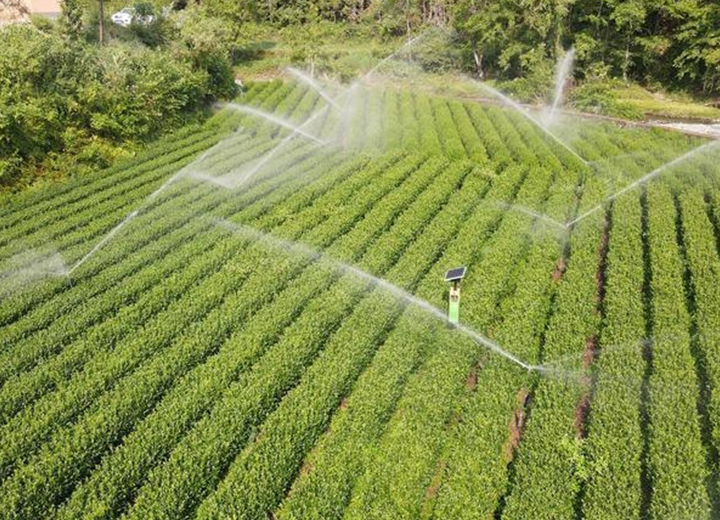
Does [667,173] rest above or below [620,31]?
below

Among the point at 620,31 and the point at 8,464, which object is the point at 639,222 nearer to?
the point at 8,464

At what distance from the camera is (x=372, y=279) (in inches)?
729

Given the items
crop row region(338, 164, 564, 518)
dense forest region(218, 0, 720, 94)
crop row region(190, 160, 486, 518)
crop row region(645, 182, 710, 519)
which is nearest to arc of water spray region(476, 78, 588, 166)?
dense forest region(218, 0, 720, 94)

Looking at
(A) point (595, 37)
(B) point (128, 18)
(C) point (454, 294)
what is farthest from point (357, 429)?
(B) point (128, 18)

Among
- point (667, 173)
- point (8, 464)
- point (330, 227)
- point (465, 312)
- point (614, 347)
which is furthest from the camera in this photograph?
point (667, 173)

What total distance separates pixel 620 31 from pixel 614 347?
128 feet

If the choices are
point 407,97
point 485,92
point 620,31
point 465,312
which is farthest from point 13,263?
point 620,31

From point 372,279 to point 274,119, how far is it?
20.2 m

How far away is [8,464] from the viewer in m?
12.0

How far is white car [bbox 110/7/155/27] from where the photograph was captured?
44.9 metres

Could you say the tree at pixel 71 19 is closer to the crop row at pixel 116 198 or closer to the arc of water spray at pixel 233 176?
the crop row at pixel 116 198

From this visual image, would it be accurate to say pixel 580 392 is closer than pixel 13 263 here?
Yes

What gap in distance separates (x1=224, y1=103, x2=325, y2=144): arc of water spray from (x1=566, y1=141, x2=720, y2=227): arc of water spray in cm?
1492

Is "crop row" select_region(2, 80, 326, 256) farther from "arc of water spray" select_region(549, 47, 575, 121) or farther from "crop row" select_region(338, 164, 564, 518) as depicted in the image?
"arc of water spray" select_region(549, 47, 575, 121)
